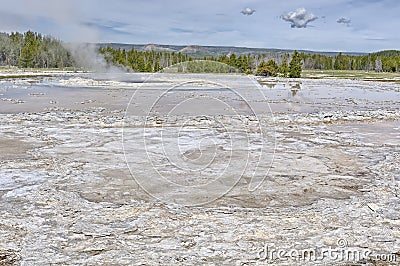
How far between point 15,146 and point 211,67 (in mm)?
6490

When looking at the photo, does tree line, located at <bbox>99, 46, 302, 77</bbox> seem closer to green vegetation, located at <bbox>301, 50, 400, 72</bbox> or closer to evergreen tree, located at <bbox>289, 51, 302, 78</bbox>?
evergreen tree, located at <bbox>289, 51, 302, 78</bbox>

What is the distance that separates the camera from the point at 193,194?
8.18 meters

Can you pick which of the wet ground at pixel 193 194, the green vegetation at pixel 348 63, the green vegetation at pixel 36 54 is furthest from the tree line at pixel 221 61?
the wet ground at pixel 193 194

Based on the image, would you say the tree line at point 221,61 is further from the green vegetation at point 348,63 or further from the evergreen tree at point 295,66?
the green vegetation at point 348,63

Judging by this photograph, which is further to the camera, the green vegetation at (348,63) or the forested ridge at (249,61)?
the green vegetation at (348,63)

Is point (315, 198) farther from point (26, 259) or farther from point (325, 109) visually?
point (325, 109)

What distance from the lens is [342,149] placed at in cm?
1263

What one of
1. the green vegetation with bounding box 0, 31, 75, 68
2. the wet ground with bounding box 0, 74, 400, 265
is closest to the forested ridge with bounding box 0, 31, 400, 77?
the green vegetation with bounding box 0, 31, 75, 68

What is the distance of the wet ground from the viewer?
5699 millimetres

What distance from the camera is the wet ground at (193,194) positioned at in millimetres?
5699

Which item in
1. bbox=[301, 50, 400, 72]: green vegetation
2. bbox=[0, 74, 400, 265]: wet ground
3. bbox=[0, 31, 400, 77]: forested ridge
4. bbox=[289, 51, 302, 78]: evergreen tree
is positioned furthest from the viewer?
bbox=[301, 50, 400, 72]: green vegetation

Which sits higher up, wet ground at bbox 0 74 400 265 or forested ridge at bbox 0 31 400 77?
forested ridge at bbox 0 31 400 77

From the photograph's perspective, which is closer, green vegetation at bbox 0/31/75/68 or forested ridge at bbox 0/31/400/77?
forested ridge at bbox 0/31/400/77

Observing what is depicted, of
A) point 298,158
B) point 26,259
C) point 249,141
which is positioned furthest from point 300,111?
point 26,259
